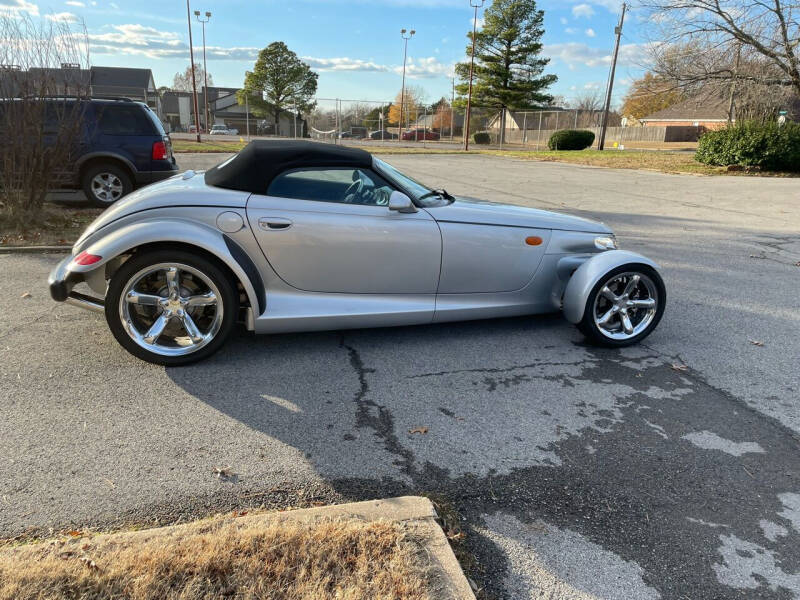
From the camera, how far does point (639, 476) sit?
274 centimetres

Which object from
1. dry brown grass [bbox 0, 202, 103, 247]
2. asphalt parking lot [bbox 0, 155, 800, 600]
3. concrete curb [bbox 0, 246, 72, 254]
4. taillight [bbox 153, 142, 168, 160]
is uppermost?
taillight [bbox 153, 142, 168, 160]

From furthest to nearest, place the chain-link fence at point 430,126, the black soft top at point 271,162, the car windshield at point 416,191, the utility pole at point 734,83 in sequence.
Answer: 1. the chain-link fence at point 430,126
2. the utility pole at point 734,83
3. the car windshield at point 416,191
4. the black soft top at point 271,162

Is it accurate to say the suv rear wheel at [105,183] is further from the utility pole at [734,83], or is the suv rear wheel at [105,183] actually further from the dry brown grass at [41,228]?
the utility pole at [734,83]

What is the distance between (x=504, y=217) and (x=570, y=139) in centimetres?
3456

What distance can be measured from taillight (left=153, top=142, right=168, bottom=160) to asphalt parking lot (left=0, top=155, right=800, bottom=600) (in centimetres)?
501

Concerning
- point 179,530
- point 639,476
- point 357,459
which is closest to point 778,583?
point 639,476

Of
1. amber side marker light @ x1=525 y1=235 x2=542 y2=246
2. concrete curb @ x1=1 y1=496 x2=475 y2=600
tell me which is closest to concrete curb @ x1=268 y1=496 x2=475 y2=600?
concrete curb @ x1=1 y1=496 x2=475 y2=600

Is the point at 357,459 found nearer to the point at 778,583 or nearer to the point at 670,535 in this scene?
the point at 670,535

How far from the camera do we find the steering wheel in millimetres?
3971

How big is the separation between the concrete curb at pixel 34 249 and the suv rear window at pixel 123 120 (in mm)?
3195

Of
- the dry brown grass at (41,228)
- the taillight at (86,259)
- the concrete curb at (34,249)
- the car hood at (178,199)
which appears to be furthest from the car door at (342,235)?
the dry brown grass at (41,228)

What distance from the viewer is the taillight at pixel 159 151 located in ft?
31.1

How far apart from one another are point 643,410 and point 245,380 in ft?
8.27

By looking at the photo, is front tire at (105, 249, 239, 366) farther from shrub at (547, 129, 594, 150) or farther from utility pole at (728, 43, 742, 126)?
shrub at (547, 129, 594, 150)
